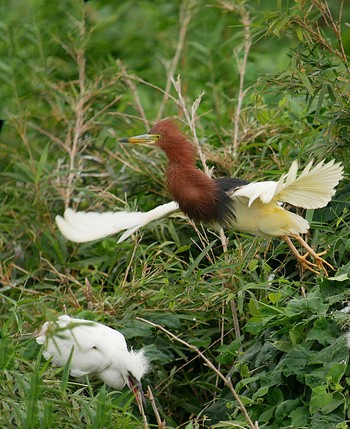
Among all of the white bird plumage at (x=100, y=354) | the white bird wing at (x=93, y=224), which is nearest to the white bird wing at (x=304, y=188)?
the white bird wing at (x=93, y=224)

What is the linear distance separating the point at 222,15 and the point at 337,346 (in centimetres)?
496

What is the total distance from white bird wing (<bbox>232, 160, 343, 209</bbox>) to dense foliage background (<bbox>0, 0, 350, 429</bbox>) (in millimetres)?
281

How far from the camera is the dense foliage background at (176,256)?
407cm

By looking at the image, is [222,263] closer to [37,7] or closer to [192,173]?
[192,173]

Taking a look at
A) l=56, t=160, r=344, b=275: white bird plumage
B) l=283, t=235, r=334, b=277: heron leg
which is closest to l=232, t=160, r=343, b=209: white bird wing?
l=56, t=160, r=344, b=275: white bird plumage

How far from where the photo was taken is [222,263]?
4590 millimetres

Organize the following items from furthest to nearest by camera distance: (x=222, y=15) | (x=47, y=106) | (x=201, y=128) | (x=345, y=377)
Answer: (x=222, y=15) < (x=47, y=106) < (x=201, y=128) < (x=345, y=377)

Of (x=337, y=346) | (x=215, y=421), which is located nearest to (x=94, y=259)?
(x=215, y=421)

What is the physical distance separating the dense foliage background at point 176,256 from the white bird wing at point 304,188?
28 cm

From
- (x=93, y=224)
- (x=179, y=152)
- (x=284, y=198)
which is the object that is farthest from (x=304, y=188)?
(x=93, y=224)

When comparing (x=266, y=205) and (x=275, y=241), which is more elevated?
(x=266, y=205)

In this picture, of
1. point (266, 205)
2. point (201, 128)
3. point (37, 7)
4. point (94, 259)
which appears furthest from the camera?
point (37, 7)

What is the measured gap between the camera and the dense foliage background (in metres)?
4.07

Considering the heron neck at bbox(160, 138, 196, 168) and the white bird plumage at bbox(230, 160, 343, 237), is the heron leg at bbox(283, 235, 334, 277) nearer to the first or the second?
the white bird plumage at bbox(230, 160, 343, 237)
